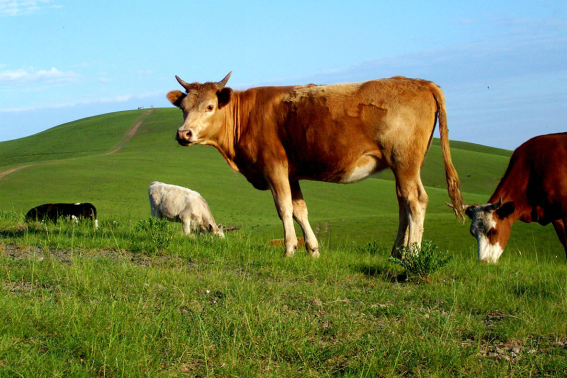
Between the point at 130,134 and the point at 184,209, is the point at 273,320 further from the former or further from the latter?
the point at 130,134

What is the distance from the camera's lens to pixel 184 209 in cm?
1833

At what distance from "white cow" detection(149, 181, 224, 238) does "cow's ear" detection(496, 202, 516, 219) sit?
9.17 m

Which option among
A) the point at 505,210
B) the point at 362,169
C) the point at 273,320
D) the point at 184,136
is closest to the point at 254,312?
the point at 273,320

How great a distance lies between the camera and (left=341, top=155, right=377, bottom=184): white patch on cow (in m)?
9.66

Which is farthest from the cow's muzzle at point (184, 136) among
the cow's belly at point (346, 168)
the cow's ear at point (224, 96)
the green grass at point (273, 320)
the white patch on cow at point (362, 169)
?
the white patch on cow at point (362, 169)

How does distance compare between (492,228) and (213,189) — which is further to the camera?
(213,189)

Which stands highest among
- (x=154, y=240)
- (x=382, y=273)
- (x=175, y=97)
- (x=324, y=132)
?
(x=175, y=97)

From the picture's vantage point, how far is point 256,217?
30.9 meters

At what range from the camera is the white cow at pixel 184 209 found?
18.2 meters

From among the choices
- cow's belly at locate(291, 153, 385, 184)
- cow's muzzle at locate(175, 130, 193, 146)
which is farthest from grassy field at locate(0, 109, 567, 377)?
cow's muzzle at locate(175, 130, 193, 146)

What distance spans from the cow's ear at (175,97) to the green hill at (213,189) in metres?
4.73

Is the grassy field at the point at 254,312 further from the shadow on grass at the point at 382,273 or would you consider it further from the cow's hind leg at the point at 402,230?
the cow's hind leg at the point at 402,230

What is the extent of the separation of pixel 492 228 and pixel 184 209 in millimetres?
10357

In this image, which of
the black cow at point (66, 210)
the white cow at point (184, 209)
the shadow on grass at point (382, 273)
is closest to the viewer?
the shadow on grass at point (382, 273)
